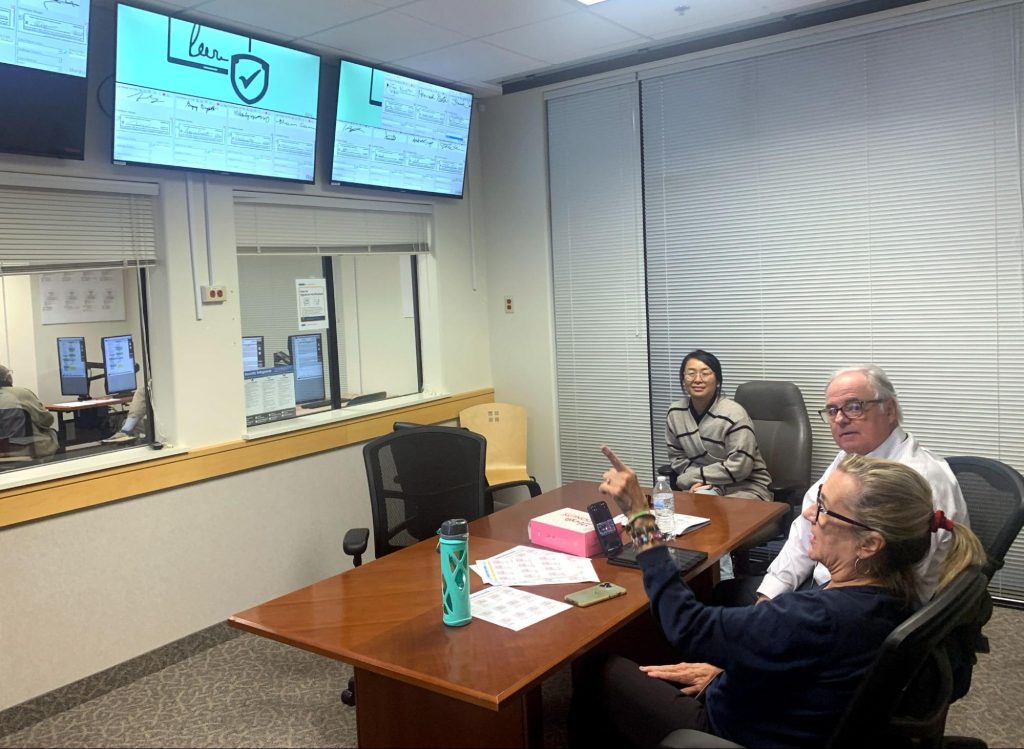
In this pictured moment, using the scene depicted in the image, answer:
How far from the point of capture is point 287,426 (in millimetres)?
4270

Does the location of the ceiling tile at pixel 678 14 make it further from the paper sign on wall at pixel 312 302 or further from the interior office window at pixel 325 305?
the paper sign on wall at pixel 312 302

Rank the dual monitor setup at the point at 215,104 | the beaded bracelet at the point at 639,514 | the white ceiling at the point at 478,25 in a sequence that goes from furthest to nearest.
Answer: the white ceiling at the point at 478,25, the dual monitor setup at the point at 215,104, the beaded bracelet at the point at 639,514

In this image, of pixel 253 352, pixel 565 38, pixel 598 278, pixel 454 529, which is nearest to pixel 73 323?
pixel 253 352

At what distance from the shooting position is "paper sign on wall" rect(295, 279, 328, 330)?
182 inches

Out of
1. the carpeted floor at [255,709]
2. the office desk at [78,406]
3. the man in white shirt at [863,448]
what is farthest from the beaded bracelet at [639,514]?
the office desk at [78,406]

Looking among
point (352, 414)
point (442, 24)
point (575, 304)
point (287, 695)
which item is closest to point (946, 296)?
point (575, 304)

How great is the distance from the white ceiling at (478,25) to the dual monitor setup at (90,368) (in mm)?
A: 2156

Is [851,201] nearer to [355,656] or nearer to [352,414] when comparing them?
[352,414]

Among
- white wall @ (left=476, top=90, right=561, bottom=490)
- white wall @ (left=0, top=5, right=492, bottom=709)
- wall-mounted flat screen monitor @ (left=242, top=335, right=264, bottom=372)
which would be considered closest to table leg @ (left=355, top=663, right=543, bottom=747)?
white wall @ (left=0, top=5, right=492, bottom=709)

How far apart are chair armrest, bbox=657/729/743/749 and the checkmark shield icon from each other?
3194mm

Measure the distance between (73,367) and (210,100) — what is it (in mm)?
2594

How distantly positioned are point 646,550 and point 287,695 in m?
2.00

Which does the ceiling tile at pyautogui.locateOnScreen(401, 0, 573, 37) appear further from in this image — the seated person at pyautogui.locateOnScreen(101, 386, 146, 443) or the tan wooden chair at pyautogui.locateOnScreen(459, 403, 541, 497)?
the tan wooden chair at pyautogui.locateOnScreen(459, 403, 541, 497)

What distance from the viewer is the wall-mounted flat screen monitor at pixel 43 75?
2850 millimetres
